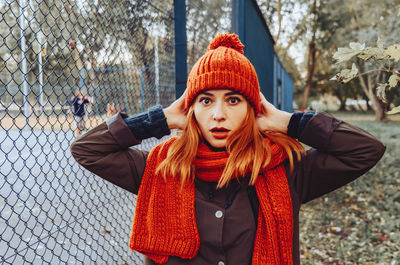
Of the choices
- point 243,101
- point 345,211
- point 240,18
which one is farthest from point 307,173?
point 345,211

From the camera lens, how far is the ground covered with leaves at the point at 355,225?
144 inches

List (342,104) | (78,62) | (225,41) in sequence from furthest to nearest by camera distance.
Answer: (342,104) < (78,62) < (225,41)

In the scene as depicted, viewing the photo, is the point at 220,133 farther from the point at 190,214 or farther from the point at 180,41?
the point at 180,41

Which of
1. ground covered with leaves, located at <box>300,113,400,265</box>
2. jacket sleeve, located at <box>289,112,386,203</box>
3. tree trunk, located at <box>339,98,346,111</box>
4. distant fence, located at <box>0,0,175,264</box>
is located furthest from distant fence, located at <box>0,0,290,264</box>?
tree trunk, located at <box>339,98,346,111</box>

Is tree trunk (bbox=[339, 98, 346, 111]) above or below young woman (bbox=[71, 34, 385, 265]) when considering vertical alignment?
below

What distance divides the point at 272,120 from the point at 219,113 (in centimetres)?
30

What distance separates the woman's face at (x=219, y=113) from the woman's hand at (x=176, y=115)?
0.13m

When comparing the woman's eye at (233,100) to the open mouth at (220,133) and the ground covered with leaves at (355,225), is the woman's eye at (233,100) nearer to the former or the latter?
the open mouth at (220,133)

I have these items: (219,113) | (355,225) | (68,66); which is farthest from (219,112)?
(355,225)

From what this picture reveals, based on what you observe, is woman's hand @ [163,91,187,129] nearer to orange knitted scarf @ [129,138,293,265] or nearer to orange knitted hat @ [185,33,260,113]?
orange knitted hat @ [185,33,260,113]

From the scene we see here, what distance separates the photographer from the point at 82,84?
240 cm

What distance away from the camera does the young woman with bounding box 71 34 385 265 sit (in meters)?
1.56

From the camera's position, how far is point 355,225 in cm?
443

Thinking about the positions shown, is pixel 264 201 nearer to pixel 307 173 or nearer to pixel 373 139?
pixel 307 173
